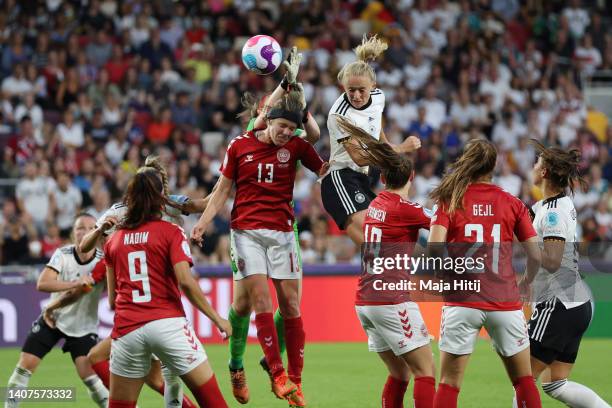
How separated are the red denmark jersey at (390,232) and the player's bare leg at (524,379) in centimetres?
91

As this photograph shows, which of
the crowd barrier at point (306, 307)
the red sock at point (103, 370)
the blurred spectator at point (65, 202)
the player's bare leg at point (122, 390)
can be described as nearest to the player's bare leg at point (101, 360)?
the red sock at point (103, 370)

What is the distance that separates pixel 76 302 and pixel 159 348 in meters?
3.11

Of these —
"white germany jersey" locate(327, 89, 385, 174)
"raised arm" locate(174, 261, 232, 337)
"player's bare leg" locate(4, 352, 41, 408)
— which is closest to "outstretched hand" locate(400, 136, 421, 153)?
"white germany jersey" locate(327, 89, 385, 174)

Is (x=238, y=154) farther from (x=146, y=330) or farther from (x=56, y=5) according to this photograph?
(x=56, y=5)

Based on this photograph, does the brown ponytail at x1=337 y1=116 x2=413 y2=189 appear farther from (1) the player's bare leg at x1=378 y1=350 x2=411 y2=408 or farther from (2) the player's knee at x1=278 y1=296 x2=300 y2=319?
(2) the player's knee at x1=278 y1=296 x2=300 y2=319

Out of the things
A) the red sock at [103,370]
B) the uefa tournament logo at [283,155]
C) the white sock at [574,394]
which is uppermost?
the uefa tournament logo at [283,155]

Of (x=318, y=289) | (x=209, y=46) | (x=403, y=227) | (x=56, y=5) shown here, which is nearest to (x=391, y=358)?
(x=403, y=227)

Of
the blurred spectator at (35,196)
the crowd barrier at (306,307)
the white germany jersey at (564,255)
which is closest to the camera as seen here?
the white germany jersey at (564,255)

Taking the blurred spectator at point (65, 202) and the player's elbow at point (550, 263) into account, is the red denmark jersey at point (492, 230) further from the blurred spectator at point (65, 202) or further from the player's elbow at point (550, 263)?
the blurred spectator at point (65, 202)

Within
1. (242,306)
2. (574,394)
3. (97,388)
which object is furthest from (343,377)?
(574,394)

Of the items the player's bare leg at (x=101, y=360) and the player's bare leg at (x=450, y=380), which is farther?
the player's bare leg at (x=101, y=360)

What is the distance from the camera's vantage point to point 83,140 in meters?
18.6

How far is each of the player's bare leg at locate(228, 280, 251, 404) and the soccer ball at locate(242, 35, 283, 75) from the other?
1.83m

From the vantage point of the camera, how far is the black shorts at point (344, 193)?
9133 millimetres
